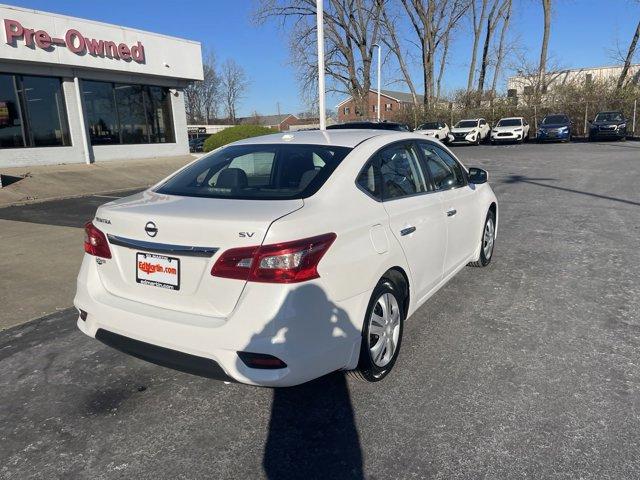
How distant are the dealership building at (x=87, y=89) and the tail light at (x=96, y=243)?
51.3 feet

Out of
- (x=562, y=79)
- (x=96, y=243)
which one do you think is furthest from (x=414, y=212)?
(x=562, y=79)

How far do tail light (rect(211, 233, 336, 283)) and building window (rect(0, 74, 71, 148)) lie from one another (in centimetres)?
1719

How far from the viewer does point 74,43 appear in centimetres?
1725

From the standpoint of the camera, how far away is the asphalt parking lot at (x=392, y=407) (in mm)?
2451

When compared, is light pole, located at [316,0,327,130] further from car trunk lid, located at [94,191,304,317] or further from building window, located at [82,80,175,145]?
car trunk lid, located at [94,191,304,317]

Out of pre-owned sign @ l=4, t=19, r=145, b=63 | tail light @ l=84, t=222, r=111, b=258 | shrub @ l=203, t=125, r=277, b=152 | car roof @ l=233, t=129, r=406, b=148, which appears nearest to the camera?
tail light @ l=84, t=222, r=111, b=258

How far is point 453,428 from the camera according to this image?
2697 millimetres

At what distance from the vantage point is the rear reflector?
8.04ft

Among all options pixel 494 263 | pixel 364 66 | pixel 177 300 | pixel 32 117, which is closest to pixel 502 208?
pixel 494 263

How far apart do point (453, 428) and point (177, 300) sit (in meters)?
1.68

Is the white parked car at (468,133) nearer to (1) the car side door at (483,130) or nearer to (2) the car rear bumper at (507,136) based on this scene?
(1) the car side door at (483,130)

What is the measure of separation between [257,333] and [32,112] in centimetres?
1806

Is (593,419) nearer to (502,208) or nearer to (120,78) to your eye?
(502,208)

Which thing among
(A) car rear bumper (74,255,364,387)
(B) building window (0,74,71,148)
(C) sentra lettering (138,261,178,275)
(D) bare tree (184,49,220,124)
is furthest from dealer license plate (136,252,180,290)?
(D) bare tree (184,49,220,124)
